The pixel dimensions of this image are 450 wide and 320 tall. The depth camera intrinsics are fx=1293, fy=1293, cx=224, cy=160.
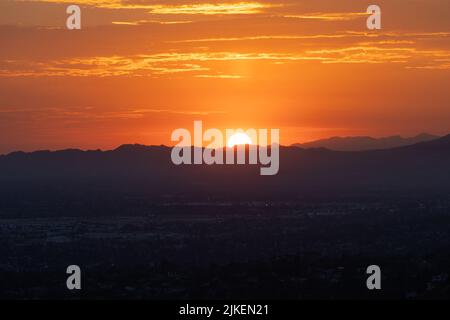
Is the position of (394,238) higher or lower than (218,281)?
higher

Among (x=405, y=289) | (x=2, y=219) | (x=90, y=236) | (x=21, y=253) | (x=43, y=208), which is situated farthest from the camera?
(x=43, y=208)

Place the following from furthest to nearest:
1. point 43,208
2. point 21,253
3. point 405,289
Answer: point 43,208
point 21,253
point 405,289

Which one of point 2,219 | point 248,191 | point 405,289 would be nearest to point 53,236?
point 2,219

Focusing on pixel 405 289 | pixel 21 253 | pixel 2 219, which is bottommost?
pixel 405 289

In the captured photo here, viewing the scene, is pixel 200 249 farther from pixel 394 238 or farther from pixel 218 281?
pixel 218 281

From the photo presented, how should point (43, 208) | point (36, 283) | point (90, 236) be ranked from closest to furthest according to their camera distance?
point (36, 283)
point (90, 236)
point (43, 208)

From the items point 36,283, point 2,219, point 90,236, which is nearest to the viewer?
point 36,283

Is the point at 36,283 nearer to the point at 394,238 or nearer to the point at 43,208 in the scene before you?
the point at 394,238

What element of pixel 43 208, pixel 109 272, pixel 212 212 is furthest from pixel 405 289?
pixel 43 208

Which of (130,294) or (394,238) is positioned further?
(394,238)
